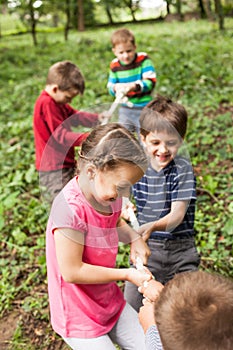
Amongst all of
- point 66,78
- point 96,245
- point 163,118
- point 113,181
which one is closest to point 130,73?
point 66,78

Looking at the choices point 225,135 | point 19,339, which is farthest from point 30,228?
point 225,135

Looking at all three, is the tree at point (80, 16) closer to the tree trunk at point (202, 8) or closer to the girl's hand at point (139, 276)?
the tree trunk at point (202, 8)

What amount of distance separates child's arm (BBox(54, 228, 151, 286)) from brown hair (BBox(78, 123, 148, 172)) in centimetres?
24

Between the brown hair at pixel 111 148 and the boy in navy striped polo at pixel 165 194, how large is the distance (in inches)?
12.1

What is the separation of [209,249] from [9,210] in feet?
6.10

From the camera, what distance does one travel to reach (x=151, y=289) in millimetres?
1356

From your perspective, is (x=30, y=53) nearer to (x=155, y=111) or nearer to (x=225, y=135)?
(x=225, y=135)

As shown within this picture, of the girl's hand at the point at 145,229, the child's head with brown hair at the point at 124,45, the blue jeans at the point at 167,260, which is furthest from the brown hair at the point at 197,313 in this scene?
the child's head with brown hair at the point at 124,45

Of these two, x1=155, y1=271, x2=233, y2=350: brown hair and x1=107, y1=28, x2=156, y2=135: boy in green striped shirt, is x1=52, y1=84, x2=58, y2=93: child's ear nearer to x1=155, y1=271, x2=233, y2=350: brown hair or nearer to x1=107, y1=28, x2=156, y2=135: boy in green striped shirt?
x1=107, y1=28, x2=156, y2=135: boy in green striped shirt

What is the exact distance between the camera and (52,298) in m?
1.55

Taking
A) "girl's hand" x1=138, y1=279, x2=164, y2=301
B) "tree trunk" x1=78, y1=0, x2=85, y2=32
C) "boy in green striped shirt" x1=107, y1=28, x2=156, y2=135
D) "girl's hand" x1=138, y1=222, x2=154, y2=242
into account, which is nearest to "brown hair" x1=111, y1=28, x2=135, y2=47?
"boy in green striped shirt" x1=107, y1=28, x2=156, y2=135

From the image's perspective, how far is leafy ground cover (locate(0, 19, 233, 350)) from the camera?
2.73 meters

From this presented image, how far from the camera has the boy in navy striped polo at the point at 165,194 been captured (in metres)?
1.64

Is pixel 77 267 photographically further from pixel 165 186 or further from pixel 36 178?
pixel 36 178
